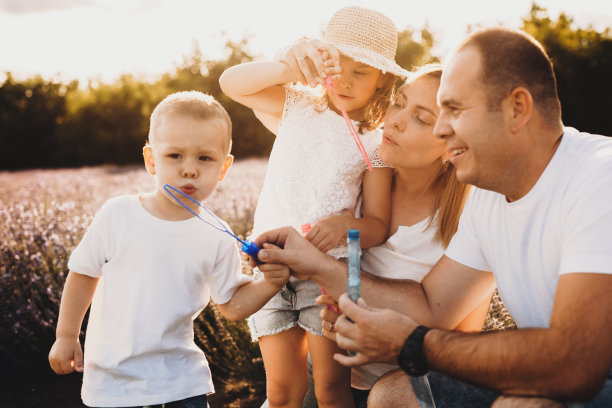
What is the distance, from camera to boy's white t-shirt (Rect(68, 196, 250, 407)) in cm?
195

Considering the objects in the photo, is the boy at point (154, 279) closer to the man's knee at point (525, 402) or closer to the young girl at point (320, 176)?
the young girl at point (320, 176)

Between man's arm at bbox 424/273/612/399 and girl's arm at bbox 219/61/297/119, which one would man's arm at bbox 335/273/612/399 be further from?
girl's arm at bbox 219/61/297/119

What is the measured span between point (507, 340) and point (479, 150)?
27.2 inches

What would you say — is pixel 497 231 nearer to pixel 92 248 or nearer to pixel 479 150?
pixel 479 150

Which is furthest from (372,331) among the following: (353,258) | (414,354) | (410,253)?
(410,253)

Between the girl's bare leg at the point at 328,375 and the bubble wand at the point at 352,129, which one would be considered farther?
the girl's bare leg at the point at 328,375

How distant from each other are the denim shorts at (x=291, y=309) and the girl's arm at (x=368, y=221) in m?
0.29

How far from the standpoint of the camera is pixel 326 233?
2408 mm

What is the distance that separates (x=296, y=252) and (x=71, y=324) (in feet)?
2.95

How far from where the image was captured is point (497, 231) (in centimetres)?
216

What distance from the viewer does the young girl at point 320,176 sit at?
8.45ft

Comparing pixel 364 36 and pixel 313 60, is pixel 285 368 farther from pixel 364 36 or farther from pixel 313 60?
pixel 364 36

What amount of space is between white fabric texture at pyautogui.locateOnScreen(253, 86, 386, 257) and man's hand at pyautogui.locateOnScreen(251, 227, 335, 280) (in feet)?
0.85

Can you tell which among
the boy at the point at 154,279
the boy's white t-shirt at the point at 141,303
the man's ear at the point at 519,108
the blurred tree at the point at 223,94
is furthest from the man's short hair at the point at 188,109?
the blurred tree at the point at 223,94
